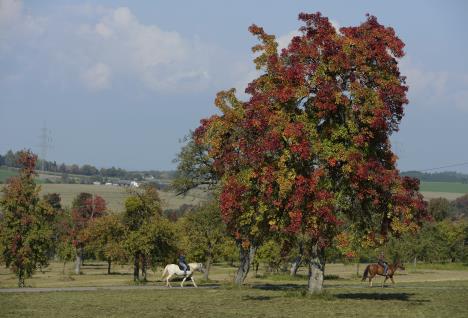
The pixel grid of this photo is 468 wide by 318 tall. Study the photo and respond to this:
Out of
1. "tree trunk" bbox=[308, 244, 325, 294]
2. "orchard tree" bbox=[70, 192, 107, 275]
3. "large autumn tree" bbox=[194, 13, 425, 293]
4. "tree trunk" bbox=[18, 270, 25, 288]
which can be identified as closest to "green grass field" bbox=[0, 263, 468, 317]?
"tree trunk" bbox=[308, 244, 325, 294]

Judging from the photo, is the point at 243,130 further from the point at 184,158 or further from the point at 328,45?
the point at 184,158

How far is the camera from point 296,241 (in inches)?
1512

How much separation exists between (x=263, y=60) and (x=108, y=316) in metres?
16.0

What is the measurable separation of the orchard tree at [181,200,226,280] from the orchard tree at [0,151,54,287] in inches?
605

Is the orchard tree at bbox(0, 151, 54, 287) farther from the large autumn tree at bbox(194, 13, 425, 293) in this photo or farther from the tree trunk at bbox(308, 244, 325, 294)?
the tree trunk at bbox(308, 244, 325, 294)

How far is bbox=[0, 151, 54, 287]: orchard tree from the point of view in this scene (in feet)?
180

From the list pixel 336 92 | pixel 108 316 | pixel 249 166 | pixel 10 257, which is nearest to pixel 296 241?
pixel 249 166

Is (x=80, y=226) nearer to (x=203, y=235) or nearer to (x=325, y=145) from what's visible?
(x=203, y=235)

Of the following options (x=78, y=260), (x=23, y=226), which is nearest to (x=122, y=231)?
(x=23, y=226)

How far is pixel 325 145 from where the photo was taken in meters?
33.4

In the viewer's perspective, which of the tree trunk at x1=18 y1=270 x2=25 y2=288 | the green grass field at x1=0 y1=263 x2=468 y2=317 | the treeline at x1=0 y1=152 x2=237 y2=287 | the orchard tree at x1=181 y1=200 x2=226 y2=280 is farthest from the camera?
the orchard tree at x1=181 y1=200 x2=226 y2=280

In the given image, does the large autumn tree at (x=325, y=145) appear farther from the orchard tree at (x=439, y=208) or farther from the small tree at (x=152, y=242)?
the orchard tree at (x=439, y=208)

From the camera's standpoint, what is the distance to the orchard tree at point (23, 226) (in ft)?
180

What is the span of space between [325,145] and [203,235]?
128 feet
